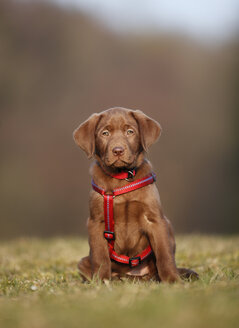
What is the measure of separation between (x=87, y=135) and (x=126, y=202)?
756 mm

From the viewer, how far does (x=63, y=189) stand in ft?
73.5

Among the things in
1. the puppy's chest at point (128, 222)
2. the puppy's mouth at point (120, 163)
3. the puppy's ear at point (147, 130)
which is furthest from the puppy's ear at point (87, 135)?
the puppy's chest at point (128, 222)

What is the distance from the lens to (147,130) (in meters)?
4.66

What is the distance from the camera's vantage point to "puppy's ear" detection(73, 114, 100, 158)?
185 inches

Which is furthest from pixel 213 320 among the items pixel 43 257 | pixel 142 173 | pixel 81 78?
pixel 81 78

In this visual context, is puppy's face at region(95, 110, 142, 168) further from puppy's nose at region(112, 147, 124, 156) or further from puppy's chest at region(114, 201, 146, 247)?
puppy's chest at region(114, 201, 146, 247)

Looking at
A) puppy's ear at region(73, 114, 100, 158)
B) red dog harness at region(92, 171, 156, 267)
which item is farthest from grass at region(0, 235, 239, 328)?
puppy's ear at region(73, 114, 100, 158)

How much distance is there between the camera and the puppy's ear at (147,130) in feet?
15.2

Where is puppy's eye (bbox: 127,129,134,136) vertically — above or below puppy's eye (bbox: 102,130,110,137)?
above

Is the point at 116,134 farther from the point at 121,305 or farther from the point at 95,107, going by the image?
the point at 95,107

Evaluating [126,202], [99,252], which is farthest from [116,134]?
[99,252]

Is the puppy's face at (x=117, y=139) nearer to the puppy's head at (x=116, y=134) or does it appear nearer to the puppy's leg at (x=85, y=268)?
Answer: the puppy's head at (x=116, y=134)

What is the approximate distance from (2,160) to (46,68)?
4911mm

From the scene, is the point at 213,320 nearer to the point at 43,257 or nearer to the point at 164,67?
the point at 43,257
